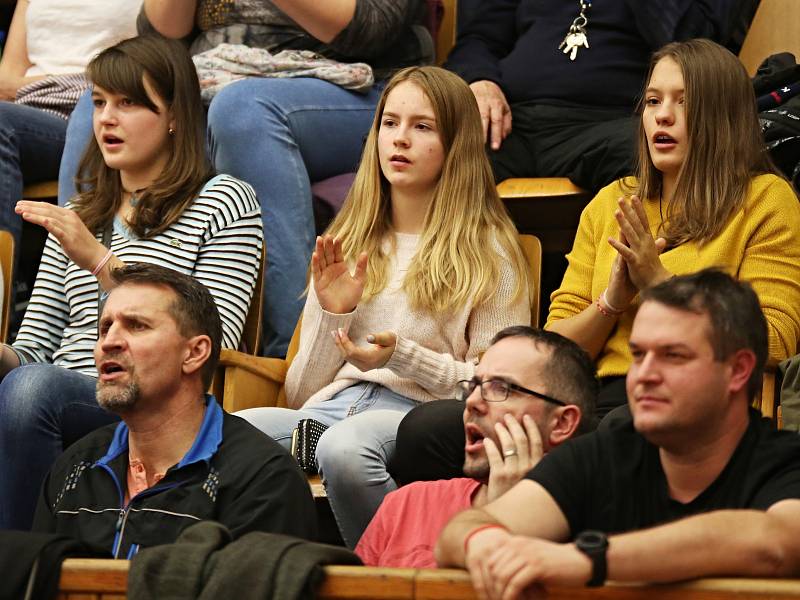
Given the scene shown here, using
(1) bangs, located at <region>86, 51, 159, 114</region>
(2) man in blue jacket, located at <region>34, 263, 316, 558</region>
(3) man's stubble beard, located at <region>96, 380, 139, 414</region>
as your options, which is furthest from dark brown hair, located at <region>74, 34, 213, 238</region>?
(3) man's stubble beard, located at <region>96, 380, 139, 414</region>

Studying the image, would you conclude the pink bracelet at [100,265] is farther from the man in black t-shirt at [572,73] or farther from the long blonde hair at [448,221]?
the man in black t-shirt at [572,73]

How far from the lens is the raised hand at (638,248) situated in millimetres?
2525

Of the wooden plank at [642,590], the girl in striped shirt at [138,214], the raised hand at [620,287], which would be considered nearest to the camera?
the wooden plank at [642,590]

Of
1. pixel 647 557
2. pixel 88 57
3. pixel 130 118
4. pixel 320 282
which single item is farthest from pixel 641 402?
pixel 88 57

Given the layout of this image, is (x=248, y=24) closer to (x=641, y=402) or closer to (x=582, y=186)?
(x=582, y=186)

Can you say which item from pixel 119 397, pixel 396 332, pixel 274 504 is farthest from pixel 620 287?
pixel 119 397

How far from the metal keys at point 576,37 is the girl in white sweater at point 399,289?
430 millimetres

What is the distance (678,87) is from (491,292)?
1.83 feet

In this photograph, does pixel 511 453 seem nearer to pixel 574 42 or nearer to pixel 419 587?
pixel 419 587

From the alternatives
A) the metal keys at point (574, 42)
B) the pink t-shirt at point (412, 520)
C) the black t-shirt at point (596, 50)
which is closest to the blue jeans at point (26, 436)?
the pink t-shirt at point (412, 520)

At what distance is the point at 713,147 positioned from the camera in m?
2.78

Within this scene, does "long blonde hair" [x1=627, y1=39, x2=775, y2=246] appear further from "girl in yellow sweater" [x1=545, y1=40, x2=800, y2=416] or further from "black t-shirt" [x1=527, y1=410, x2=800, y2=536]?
"black t-shirt" [x1=527, y1=410, x2=800, y2=536]

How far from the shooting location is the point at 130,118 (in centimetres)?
318

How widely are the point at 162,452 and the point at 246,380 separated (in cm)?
52
